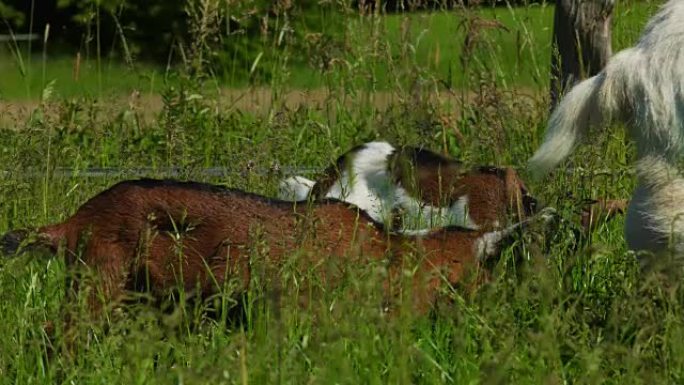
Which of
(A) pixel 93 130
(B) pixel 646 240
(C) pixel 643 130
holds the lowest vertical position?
(A) pixel 93 130

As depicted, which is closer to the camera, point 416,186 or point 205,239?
point 205,239

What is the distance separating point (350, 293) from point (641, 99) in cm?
96

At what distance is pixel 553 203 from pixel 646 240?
1.31 metres

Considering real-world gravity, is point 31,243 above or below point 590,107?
below

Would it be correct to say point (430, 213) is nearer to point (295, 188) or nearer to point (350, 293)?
point (295, 188)

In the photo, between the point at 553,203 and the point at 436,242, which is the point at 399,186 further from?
the point at 436,242

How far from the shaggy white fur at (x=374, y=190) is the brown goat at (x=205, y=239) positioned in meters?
0.95

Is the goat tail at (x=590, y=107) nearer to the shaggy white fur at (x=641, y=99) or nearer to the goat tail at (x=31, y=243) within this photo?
the shaggy white fur at (x=641, y=99)

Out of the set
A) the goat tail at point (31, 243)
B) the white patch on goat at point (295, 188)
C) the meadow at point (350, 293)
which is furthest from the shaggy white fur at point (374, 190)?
the goat tail at point (31, 243)

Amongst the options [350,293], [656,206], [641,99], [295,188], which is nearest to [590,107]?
[641,99]

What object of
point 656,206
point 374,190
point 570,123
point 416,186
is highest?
point 570,123

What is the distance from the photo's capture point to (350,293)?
384 centimetres

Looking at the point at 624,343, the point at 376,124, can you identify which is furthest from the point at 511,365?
the point at 376,124

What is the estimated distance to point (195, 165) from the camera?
5383 mm
